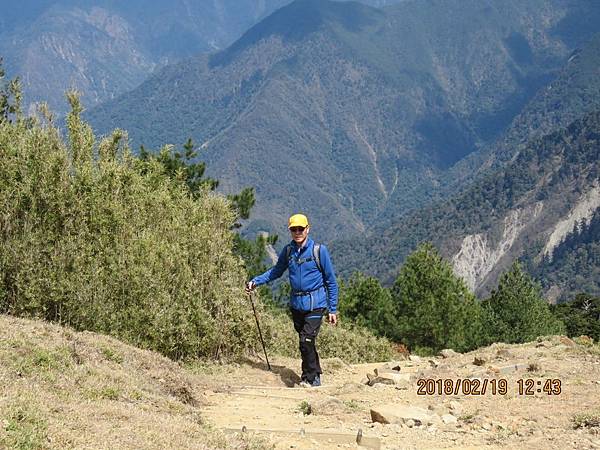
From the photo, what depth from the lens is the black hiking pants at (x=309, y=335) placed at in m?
11.5

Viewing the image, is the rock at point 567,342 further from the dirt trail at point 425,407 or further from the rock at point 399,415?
the rock at point 399,415

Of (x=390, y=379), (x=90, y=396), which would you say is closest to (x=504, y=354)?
(x=390, y=379)

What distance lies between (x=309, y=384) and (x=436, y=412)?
303 cm

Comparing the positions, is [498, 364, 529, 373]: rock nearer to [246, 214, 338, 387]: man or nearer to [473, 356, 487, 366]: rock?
[473, 356, 487, 366]: rock

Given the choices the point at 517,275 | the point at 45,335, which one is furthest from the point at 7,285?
the point at 517,275

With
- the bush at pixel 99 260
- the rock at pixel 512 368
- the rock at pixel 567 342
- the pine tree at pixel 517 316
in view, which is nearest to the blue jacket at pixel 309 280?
the bush at pixel 99 260

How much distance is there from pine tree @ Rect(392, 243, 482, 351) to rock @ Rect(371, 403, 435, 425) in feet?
75.7

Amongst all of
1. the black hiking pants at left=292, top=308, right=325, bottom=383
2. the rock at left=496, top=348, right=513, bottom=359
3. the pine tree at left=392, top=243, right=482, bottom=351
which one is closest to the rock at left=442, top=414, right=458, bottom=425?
the black hiking pants at left=292, top=308, right=325, bottom=383

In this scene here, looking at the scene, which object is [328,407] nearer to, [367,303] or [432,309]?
[432,309]

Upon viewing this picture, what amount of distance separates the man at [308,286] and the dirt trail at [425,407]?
662 mm

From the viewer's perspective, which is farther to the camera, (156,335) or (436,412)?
(156,335)

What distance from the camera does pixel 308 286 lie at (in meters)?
11.4

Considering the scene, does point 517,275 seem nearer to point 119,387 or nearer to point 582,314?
point 582,314

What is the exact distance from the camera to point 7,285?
12.4m
